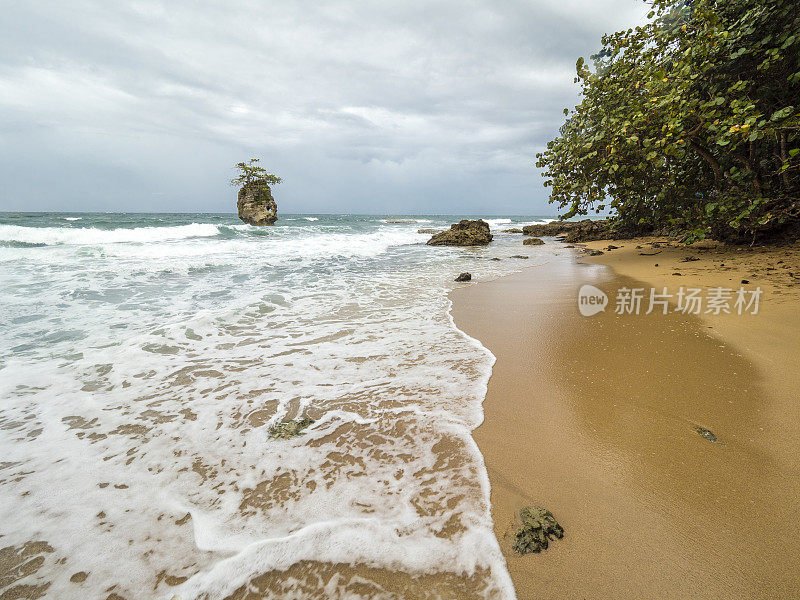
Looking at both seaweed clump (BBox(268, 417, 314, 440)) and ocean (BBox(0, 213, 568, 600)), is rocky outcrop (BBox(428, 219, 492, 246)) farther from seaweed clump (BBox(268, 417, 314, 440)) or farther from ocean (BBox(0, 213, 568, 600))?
seaweed clump (BBox(268, 417, 314, 440))

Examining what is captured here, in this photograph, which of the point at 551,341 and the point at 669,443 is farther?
the point at 551,341

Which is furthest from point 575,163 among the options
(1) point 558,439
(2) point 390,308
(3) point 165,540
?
(3) point 165,540

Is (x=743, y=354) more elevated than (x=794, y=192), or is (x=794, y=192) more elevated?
(x=794, y=192)

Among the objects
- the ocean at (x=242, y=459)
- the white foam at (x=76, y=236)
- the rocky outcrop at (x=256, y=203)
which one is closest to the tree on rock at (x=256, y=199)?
the rocky outcrop at (x=256, y=203)

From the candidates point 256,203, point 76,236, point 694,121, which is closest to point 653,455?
point 694,121

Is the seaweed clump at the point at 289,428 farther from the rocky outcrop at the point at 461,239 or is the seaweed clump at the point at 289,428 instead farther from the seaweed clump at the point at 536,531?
the rocky outcrop at the point at 461,239

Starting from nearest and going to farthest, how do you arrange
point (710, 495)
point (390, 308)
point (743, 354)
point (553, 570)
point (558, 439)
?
1. point (553, 570)
2. point (710, 495)
3. point (558, 439)
4. point (743, 354)
5. point (390, 308)

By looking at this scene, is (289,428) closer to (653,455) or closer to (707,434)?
(653,455)

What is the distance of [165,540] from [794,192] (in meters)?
11.3

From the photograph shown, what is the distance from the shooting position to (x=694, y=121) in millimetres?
7066

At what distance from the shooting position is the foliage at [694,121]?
588 centimetres

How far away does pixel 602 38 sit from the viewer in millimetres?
8469

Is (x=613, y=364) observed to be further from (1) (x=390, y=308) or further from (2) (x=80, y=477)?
(2) (x=80, y=477)

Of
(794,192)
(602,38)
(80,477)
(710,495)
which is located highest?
(602,38)
